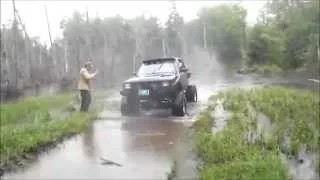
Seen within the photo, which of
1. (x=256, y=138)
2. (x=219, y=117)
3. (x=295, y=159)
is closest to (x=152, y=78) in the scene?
(x=219, y=117)

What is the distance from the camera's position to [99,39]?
14.1 metres

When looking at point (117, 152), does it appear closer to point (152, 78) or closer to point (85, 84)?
point (152, 78)

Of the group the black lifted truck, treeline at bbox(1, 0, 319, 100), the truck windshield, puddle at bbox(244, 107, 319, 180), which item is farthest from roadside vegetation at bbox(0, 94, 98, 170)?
puddle at bbox(244, 107, 319, 180)

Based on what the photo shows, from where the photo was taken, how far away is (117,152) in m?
7.73

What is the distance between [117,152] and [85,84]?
16.5ft

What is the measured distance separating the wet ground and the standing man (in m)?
0.91

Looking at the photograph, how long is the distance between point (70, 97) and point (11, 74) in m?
5.29

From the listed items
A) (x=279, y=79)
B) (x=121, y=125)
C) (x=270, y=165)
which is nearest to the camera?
(x=270, y=165)

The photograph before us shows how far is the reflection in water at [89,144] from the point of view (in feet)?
25.2

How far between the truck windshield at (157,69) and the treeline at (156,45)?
1.17ft

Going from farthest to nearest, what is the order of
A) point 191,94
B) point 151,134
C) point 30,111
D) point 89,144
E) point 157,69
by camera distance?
point 191,94 < point 30,111 < point 157,69 < point 151,134 < point 89,144

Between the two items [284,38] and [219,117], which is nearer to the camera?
[219,117]

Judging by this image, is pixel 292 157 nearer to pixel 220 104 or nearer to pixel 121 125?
pixel 121 125

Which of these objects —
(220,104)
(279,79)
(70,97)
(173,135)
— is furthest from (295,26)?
(173,135)
